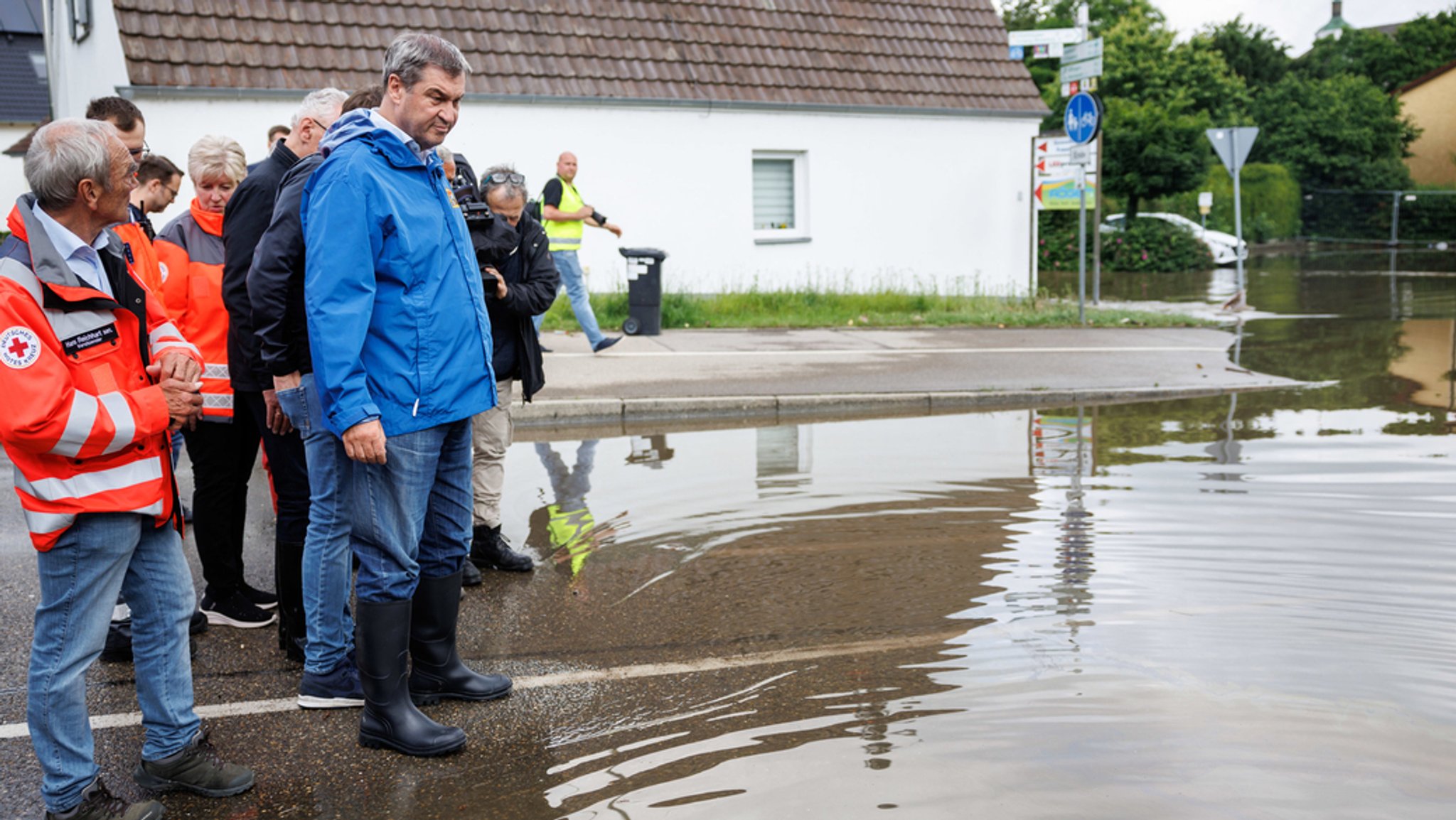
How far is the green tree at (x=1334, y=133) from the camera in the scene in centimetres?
4631

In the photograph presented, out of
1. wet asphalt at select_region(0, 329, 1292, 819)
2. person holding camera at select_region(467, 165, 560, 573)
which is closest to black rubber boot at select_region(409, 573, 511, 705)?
wet asphalt at select_region(0, 329, 1292, 819)

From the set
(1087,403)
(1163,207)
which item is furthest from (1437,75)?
(1087,403)

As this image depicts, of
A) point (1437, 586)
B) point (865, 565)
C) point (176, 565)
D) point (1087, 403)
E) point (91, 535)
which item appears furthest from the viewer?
point (1087, 403)

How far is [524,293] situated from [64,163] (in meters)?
2.49

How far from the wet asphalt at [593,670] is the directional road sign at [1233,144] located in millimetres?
13169

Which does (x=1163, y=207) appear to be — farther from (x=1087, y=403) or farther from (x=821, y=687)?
(x=821, y=687)

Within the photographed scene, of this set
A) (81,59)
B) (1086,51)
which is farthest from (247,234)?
(81,59)

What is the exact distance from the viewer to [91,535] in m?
3.42

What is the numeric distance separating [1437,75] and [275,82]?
5388 centimetres

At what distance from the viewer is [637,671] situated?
4.64m

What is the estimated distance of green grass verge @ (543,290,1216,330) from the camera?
52.0 feet

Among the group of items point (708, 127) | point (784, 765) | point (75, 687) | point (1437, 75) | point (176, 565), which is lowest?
point (784, 765)

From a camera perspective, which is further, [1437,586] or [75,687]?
[1437,586]

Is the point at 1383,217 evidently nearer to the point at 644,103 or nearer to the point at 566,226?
the point at 644,103
